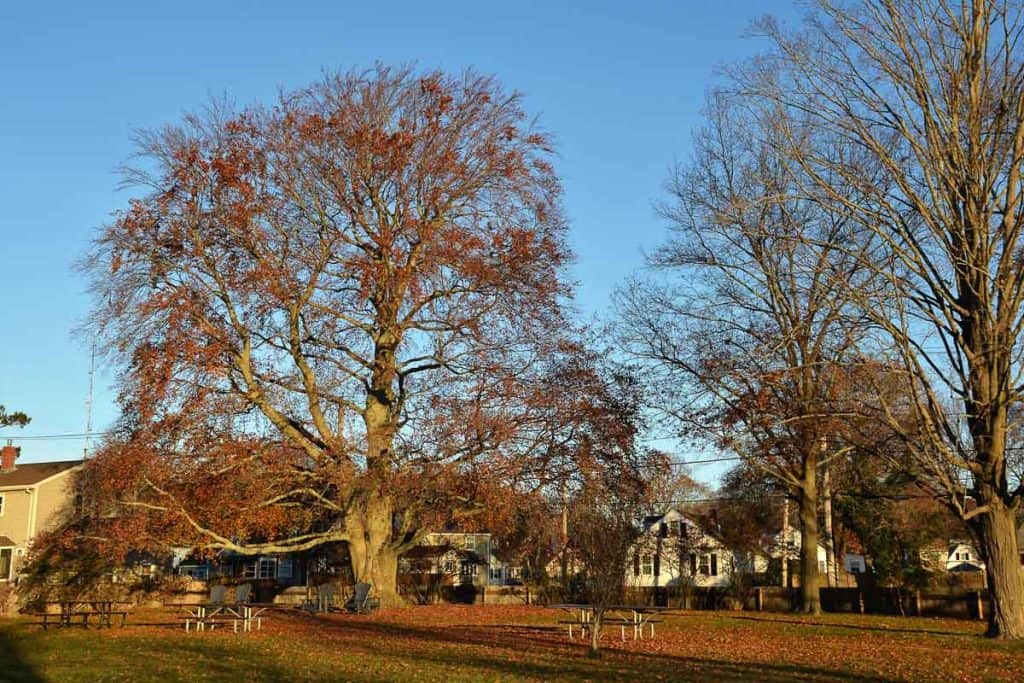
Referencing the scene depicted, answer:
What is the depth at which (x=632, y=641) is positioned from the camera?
20203 mm

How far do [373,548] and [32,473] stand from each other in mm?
20904

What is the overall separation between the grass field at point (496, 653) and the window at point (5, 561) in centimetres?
1629

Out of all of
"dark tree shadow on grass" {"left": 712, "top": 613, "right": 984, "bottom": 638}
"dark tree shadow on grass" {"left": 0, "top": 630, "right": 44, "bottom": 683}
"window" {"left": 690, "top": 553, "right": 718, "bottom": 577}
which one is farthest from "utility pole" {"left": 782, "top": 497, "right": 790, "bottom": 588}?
"dark tree shadow on grass" {"left": 0, "top": 630, "right": 44, "bottom": 683}

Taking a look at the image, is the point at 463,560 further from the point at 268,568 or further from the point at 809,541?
the point at 809,541

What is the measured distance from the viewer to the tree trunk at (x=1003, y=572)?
802 inches

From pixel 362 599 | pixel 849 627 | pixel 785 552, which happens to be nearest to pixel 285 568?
pixel 362 599

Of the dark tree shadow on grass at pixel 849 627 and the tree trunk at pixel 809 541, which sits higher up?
the tree trunk at pixel 809 541

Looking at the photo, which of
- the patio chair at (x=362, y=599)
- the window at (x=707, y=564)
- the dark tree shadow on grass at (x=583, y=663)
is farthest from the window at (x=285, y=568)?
the dark tree shadow on grass at (x=583, y=663)

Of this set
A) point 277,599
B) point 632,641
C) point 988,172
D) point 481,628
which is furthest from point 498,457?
point 277,599

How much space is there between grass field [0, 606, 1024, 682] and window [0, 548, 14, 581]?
53.4 feet

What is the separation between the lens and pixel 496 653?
1764 centimetres

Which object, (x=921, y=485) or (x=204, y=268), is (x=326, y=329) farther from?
(x=921, y=485)

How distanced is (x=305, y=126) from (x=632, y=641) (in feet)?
61.3

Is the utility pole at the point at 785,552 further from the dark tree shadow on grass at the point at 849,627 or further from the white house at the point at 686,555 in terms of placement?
the dark tree shadow on grass at the point at 849,627
